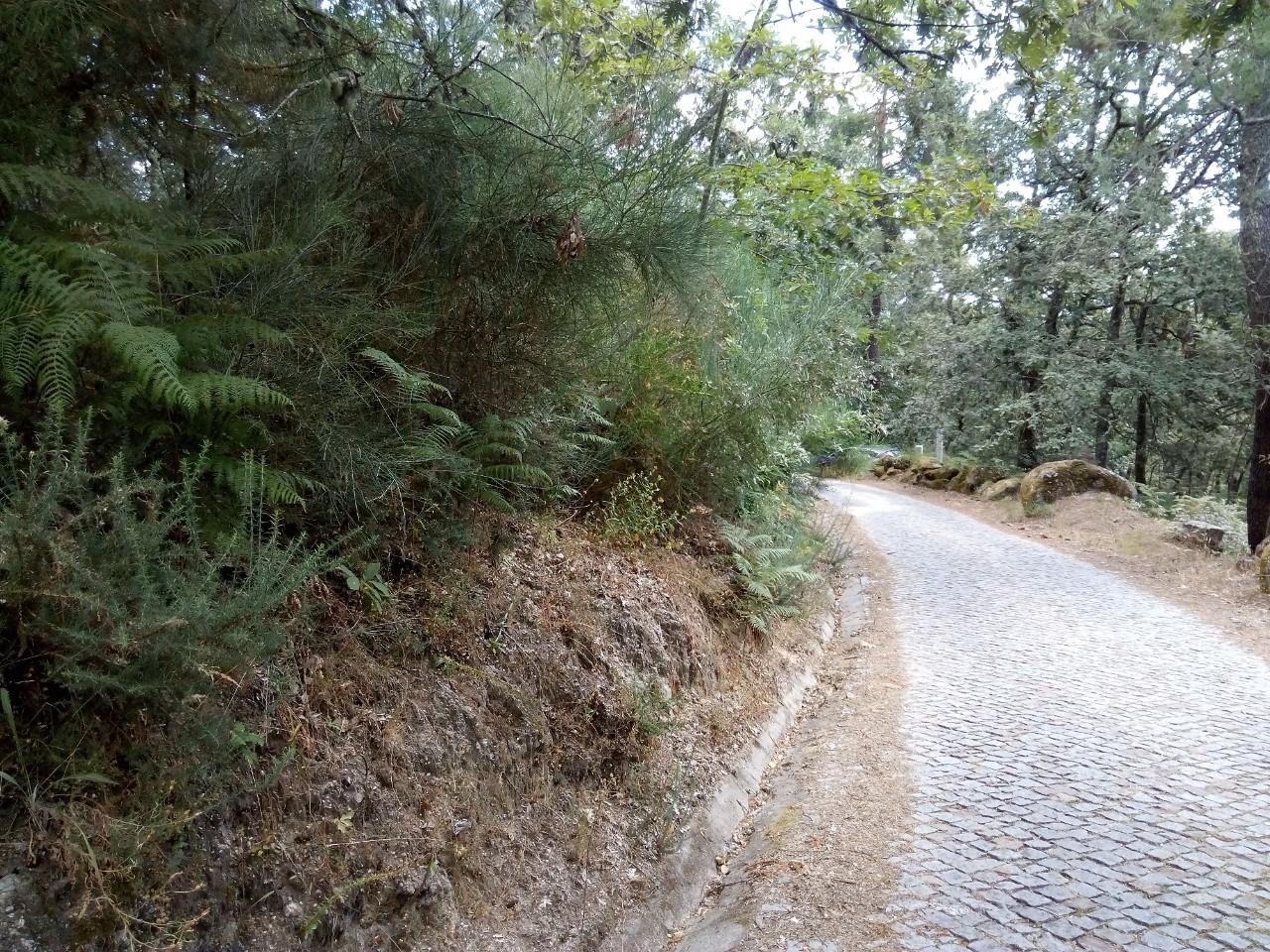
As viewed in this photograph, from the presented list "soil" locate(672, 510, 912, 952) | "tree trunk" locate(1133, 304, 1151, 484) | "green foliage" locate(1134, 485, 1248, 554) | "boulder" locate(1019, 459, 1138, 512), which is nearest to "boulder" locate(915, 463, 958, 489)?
"tree trunk" locate(1133, 304, 1151, 484)

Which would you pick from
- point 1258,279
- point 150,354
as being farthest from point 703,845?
point 1258,279

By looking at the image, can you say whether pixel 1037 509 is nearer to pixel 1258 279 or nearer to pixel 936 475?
pixel 1258 279

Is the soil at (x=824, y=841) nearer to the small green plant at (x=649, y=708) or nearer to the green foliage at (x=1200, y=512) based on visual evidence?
the small green plant at (x=649, y=708)

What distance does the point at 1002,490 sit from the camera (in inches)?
758

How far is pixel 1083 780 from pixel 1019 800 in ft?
1.80

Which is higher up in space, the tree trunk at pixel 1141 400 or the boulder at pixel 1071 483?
the tree trunk at pixel 1141 400

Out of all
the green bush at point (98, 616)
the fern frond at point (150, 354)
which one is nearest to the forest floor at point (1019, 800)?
the green bush at point (98, 616)

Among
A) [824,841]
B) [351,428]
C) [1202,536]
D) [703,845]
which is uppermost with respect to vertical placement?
[351,428]

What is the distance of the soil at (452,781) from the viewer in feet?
7.64

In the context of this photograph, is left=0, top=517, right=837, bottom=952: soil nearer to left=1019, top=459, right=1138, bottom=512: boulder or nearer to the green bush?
the green bush

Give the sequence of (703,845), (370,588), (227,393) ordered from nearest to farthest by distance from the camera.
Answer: (227,393), (370,588), (703,845)

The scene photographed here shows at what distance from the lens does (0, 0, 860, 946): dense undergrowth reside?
7.11 feet

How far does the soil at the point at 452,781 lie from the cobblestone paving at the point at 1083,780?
142 centimetres

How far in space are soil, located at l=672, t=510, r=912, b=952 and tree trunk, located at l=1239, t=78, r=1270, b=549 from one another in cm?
896
